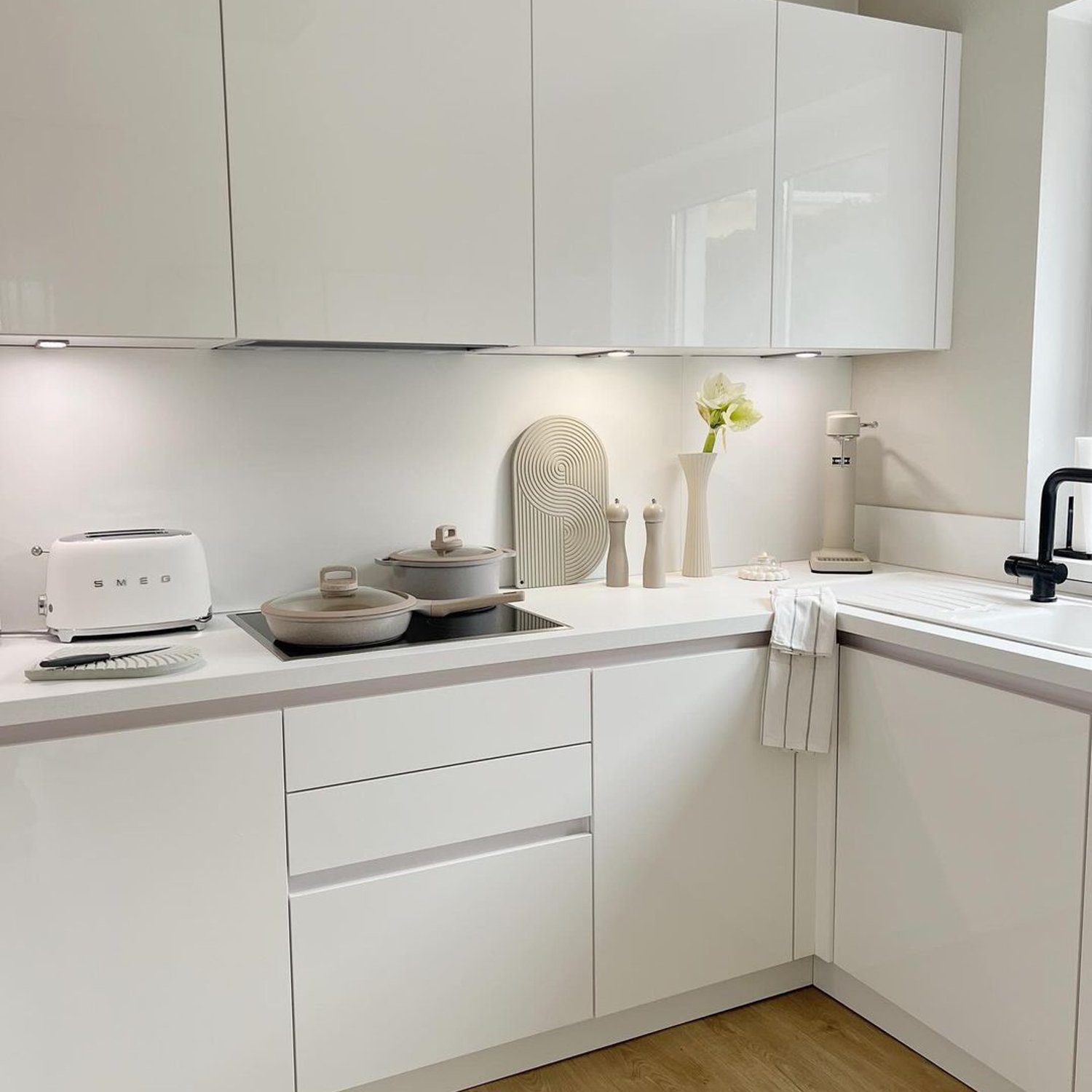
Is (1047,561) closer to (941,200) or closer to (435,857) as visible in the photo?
(941,200)

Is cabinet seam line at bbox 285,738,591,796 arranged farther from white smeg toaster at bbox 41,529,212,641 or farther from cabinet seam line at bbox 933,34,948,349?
cabinet seam line at bbox 933,34,948,349

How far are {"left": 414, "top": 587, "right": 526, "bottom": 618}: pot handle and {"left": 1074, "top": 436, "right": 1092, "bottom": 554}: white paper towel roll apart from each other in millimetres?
1249

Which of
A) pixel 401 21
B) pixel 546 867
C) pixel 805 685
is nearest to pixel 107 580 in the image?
pixel 546 867

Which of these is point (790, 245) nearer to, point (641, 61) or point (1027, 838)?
point (641, 61)

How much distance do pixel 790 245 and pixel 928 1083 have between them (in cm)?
177

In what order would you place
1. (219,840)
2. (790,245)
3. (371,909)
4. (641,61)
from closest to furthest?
(219,840) < (371,909) < (641,61) < (790,245)

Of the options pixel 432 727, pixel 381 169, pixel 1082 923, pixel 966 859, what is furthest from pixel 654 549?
pixel 1082 923

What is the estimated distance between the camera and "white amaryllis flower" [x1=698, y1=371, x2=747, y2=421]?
2.65m

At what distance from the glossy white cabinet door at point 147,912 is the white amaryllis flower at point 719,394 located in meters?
1.35

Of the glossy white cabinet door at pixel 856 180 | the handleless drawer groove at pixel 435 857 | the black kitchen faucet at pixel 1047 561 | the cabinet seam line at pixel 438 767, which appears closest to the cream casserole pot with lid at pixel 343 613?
the cabinet seam line at pixel 438 767

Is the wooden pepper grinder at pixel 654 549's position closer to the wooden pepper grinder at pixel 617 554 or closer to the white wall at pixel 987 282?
the wooden pepper grinder at pixel 617 554

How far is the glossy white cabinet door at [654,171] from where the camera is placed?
2197 millimetres

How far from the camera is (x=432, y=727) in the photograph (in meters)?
1.95

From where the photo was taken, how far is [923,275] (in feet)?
8.74
